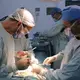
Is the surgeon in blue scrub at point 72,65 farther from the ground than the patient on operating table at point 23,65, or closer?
farther from the ground

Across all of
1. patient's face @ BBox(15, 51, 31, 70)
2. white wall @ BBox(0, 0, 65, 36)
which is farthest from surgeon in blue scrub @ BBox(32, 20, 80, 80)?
white wall @ BBox(0, 0, 65, 36)

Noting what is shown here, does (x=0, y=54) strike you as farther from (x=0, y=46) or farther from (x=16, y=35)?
(x=16, y=35)

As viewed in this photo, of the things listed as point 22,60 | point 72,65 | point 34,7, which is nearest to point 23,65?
point 22,60

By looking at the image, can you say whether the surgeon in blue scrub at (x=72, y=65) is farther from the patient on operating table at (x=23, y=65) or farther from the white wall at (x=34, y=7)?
the white wall at (x=34, y=7)

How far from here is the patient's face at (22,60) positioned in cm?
245

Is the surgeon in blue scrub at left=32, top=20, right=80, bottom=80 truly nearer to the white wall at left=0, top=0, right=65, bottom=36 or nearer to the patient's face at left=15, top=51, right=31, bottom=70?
the patient's face at left=15, top=51, right=31, bottom=70

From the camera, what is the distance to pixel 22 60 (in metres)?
2.45

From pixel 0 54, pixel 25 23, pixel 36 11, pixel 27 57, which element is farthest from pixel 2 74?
pixel 36 11

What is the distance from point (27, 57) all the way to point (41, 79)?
392 mm

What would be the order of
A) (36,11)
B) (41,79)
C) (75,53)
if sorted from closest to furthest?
(75,53), (41,79), (36,11)

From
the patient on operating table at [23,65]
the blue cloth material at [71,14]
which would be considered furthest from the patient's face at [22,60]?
the blue cloth material at [71,14]

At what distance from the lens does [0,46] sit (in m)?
2.37

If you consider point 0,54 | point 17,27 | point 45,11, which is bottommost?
point 45,11

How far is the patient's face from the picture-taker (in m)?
2.45
